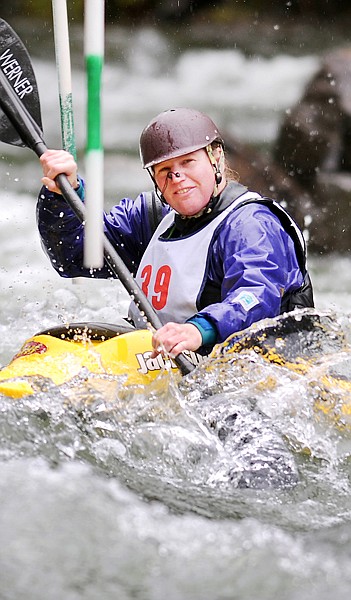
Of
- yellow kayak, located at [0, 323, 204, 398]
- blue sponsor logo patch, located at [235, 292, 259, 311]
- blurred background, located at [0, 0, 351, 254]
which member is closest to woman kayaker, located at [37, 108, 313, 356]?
blue sponsor logo patch, located at [235, 292, 259, 311]

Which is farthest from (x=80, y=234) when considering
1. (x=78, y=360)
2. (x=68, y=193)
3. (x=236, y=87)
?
(x=236, y=87)

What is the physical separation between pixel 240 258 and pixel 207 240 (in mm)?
165

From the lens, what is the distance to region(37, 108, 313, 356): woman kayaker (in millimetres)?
Result: 2416

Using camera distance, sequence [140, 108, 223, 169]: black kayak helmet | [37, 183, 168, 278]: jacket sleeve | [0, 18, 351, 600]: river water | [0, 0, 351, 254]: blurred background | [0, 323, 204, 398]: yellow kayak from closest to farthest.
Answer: [0, 18, 351, 600]: river water, [0, 323, 204, 398]: yellow kayak, [140, 108, 223, 169]: black kayak helmet, [37, 183, 168, 278]: jacket sleeve, [0, 0, 351, 254]: blurred background

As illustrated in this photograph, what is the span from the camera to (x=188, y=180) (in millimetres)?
2551

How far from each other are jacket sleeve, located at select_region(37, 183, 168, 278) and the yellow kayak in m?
0.46

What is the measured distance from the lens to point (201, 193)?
2561mm

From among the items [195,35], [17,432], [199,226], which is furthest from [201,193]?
[195,35]

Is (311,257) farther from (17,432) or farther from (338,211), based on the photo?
(17,432)

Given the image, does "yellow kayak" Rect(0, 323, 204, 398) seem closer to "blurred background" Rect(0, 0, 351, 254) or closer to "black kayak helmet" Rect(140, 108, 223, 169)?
"black kayak helmet" Rect(140, 108, 223, 169)

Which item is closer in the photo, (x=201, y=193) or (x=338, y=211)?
(x=201, y=193)

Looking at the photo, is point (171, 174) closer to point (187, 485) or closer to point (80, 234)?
point (80, 234)

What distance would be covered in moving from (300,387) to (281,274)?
305mm

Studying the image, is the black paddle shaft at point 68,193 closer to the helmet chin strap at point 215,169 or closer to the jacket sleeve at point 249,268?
the jacket sleeve at point 249,268
